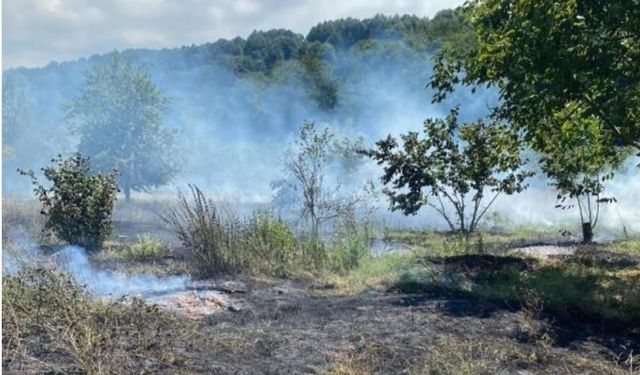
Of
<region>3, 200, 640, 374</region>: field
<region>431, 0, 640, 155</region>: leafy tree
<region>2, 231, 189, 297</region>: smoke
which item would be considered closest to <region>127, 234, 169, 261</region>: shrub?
<region>2, 231, 189, 297</region>: smoke

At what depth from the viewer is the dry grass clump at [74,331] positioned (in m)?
4.69

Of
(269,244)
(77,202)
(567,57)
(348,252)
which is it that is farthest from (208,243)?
(567,57)

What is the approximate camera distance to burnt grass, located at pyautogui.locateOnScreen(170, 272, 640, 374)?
5.42 metres

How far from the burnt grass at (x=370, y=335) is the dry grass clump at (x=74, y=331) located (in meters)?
0.30

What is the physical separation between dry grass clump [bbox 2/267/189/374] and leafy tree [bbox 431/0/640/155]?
4.76 m

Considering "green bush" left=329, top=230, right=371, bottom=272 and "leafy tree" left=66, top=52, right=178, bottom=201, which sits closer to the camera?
"green bush" left=329, top=230, right=371, bottom=272

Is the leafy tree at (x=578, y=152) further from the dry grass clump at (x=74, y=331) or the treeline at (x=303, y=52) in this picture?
the treeline at (x=303, y=52)

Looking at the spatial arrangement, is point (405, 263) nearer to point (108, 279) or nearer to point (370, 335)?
point (370, 335)

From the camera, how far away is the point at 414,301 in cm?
788

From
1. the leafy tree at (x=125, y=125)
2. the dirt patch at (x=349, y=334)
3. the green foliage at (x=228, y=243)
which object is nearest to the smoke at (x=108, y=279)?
the green foliage at (x=228, y=243)

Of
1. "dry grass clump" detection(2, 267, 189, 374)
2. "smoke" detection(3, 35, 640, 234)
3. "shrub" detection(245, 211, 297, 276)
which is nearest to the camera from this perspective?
"dry grass clump" detection(2, 267, 189, 374)

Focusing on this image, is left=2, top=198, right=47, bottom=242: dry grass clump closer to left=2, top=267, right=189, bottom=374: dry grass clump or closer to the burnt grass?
the burnt grass

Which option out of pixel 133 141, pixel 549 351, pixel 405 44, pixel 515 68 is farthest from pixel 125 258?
pixel 405 44

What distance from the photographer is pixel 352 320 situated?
691 cm
